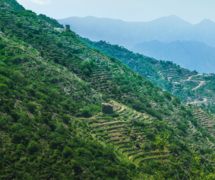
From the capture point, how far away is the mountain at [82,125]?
78.1 ft

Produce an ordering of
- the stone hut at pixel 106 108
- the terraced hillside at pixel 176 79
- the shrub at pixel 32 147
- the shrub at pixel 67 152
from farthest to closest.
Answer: the terraced hillside at pixel 176 79, the stone hut at pixel 106 108, the shrub at pixel 67 152, the shrub at pixel 32 147

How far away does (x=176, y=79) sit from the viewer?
153750mm

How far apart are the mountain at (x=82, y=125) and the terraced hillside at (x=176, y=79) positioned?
52719 millimetres

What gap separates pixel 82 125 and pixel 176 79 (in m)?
133

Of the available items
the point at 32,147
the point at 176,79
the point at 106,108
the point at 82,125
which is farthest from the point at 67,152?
the point at 176,79

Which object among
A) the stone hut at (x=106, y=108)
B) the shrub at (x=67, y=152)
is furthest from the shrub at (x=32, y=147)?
the stone hut at (x=106, y=108)

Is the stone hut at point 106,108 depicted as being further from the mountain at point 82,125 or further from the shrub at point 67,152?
the shrub at point 67,152

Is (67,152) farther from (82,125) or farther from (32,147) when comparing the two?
(82,125)

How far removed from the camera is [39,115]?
33.5m

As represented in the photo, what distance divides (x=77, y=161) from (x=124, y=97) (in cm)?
4628

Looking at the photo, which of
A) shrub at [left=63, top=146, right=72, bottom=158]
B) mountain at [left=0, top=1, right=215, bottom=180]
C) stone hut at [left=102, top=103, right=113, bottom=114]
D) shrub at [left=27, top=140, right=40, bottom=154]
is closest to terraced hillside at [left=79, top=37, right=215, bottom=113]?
mountain at [left=0, top=1, right=215, bottom=180]

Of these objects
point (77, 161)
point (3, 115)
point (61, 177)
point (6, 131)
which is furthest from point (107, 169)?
point (3, 115)

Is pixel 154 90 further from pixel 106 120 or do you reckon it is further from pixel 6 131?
pixel 6 131

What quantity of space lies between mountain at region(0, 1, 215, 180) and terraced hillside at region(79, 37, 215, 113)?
5272 centimetres
